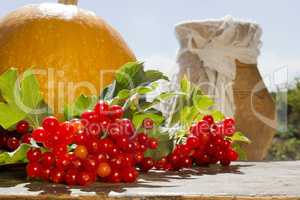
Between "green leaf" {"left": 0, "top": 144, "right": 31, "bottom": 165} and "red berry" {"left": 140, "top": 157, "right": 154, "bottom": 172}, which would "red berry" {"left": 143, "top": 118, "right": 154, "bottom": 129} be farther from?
"green leaf" {"left": 0, "top": 144, "right": 31, "bottom": 165}

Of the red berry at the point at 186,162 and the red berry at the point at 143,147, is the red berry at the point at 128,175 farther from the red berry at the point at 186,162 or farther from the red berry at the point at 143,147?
the red berry at the point at 186,162

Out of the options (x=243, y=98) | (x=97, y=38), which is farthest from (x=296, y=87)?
(x=97, y=38)

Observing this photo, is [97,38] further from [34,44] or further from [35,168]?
[35,168]

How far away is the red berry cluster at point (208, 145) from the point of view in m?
0.99

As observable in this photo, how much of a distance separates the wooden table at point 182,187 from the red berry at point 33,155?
31mm

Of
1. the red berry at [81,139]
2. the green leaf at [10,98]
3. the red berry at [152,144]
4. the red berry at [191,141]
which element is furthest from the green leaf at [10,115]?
the red berry at [191,141]

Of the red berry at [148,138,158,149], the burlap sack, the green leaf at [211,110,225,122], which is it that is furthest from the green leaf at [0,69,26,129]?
the burlap sack

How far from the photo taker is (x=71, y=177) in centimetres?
71

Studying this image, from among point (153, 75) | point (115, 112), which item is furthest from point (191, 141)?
point (115, 112)

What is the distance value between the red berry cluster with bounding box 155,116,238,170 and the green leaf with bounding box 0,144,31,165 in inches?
11.6

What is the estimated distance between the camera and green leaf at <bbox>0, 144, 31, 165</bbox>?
2.50 ft

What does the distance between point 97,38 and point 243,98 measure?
3.35 feet

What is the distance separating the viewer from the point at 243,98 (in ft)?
7.05

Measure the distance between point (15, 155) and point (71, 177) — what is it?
0.37 ft
